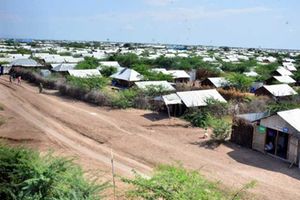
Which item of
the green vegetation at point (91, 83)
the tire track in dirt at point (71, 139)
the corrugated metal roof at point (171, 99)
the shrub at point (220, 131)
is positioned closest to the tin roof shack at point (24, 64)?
the green vegetation at point (91, 83)

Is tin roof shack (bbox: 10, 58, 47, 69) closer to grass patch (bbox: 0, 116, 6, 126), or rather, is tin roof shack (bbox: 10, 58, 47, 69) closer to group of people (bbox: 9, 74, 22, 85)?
group of people (bbox: 9, 74, 22, 85)

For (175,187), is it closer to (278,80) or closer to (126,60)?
(278,80)

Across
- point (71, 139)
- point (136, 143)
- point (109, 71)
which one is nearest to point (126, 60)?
point (109, 71)

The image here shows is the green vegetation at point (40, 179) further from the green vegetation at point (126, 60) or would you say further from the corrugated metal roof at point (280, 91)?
the green vegetation at point (126, 60)

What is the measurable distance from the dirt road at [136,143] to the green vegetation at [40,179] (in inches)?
245

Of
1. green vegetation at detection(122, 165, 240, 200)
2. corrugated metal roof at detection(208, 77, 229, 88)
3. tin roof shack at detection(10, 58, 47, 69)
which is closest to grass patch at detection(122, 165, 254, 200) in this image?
green vegetation at detection(122, 165, 240, 200)

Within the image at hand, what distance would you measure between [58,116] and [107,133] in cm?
633

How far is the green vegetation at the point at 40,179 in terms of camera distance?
11867mm

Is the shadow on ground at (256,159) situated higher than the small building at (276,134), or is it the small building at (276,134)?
the small building at (276,134)

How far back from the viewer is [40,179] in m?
12.3

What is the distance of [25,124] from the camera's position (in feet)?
90.7

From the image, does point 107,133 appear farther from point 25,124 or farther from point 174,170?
point 174,170

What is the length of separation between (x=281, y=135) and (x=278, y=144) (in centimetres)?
55

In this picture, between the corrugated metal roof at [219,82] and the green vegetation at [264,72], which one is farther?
the green vegetation at [264,72]
